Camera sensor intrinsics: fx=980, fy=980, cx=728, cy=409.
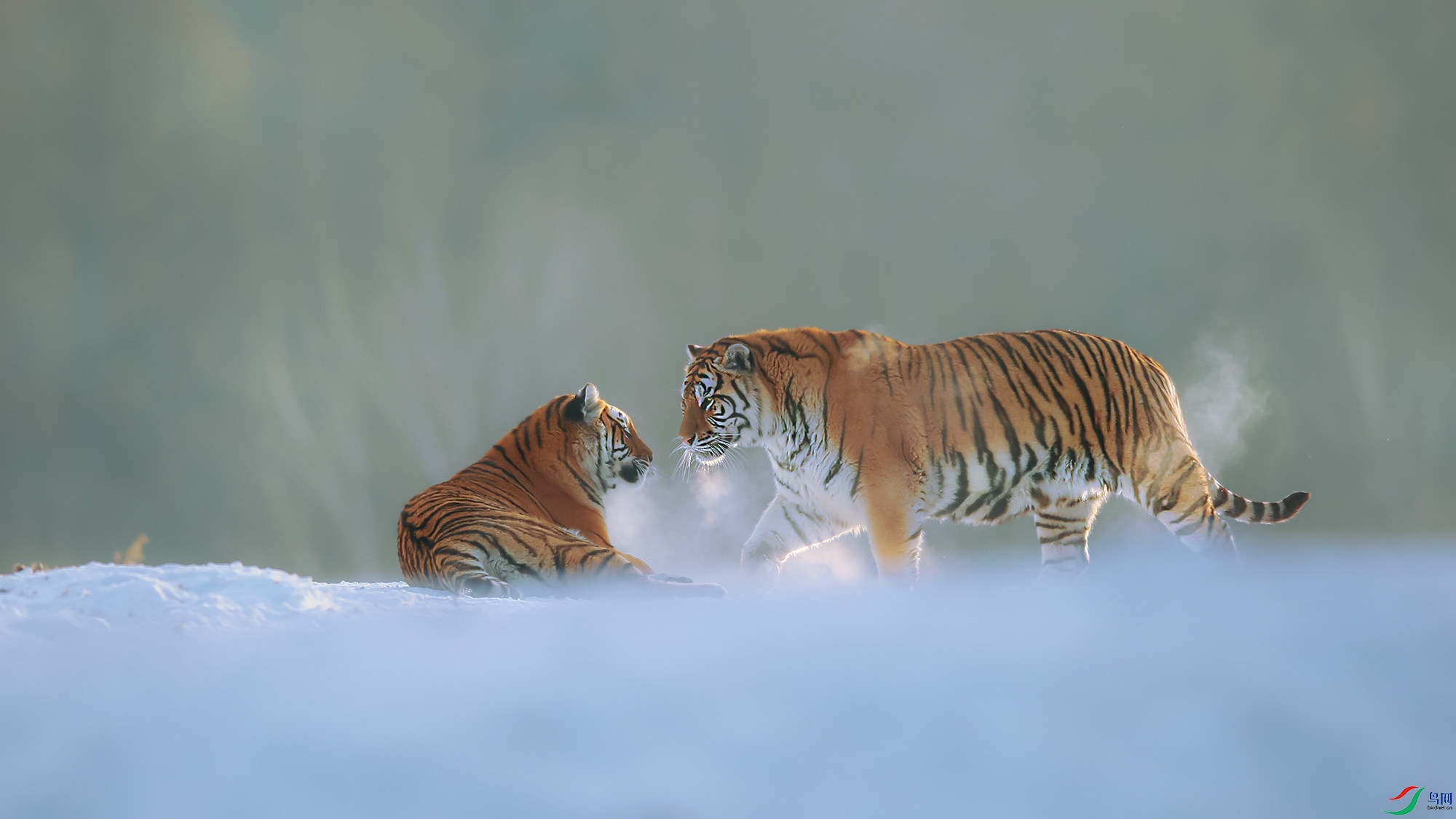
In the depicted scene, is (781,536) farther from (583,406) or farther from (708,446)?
(583,406)

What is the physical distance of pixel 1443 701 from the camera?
2500mm

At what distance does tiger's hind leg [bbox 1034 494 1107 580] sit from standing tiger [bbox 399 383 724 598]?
2.61m

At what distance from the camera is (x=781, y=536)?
235 inches

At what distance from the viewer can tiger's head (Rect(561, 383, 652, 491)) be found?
627cm

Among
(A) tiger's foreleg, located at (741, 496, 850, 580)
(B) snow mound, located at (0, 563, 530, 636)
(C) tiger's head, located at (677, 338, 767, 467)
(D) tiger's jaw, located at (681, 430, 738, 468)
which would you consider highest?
(C) tiger's head, located at (677, 338, 767, 467)

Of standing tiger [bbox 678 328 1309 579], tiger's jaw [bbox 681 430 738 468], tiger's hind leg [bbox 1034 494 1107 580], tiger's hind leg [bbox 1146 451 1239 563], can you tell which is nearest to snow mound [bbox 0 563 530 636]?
tiger's jaw [bbox 681 430 738 468]

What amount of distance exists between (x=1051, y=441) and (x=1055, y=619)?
289 cm

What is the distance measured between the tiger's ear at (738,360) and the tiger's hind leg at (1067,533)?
205cm

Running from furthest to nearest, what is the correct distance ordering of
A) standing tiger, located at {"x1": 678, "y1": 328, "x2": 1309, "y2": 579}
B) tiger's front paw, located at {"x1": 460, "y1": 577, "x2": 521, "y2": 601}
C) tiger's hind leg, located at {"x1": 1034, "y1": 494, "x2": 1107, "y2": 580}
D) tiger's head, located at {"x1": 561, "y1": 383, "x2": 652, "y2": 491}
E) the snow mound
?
tiger's head, located at {"x1": 561, "y1": 383, "x2": 652, "y2": 491}, tiger's hind leg, located at {"x1": 1034, "y1": 494, "x2": 1107, "y2": 580}, standing tiger, located at {"x1": 678, "y1": 328, "x2": 1309, "y2": 579}, tiger's front paw, located at {"x1": 460, "y1": 577, "x2": 521, "y2": 601}, the snow mound

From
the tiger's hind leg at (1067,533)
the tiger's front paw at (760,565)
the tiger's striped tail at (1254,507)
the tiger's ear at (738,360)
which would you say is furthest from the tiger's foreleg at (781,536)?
the tiger's striped tail at (1254,507)

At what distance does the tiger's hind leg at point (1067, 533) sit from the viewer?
6129 mm

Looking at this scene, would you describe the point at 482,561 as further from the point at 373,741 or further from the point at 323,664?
the point at 373,741

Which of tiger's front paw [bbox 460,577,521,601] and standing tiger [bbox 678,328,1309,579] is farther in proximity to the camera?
standing tiger [bbox 678,328,1309,579]

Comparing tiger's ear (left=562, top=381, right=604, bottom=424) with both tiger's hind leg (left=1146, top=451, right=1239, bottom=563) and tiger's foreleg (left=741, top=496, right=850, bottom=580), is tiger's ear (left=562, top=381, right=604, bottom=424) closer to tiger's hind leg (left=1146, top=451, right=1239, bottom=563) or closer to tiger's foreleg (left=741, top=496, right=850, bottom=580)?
tiger's foreleg (left=741, top=496, right=850, bottom=580)
